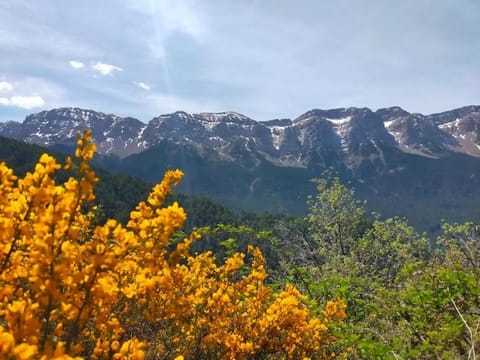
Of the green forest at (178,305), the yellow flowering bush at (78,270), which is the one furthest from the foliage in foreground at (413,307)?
the yellow flowering bush at (78,270)

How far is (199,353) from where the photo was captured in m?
5.71

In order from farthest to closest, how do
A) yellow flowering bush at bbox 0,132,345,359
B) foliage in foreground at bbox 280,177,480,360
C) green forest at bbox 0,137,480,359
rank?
1. foliage in foreground at bbox 280,177,480,360
2. green forest at bbox 0,137,480,359
3. yellow flowering bush at bbox 0,132,345,359

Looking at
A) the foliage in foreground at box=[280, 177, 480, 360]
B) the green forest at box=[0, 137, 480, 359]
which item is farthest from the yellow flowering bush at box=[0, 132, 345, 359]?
the foliage in foreground at box=[280, 177, 480, 360]

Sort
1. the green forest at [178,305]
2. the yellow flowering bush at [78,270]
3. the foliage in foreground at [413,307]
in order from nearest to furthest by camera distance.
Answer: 1. the yellow flowering bush at [78,270]
2. the green forest at [178,305]
3. the foliage in foreground at [413,307]

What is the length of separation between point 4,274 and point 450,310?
264 inches

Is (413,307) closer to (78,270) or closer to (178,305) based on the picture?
(178,305)

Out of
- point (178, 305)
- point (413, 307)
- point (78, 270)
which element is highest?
point (78, 270)

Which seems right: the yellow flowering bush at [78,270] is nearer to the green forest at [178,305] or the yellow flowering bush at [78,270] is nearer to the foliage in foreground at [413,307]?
the green forest at [178,305]

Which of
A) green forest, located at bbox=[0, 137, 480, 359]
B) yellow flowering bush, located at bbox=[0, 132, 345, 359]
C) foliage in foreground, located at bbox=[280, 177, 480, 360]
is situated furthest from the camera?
foliage in foreground, located at bbox=[280, 177, 480, 360]

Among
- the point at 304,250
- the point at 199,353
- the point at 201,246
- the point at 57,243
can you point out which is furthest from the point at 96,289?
the point at 201,246

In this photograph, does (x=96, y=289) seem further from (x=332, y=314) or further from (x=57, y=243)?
(x=332, y=314)

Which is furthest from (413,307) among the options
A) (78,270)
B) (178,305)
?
(78,270)

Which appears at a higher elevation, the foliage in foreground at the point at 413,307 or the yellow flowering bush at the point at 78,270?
the yellow flowering bush at the point at 78,270

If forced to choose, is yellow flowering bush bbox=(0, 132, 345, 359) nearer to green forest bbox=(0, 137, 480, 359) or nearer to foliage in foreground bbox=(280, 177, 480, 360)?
green forest bbox=(0, 137, 480, 359)
